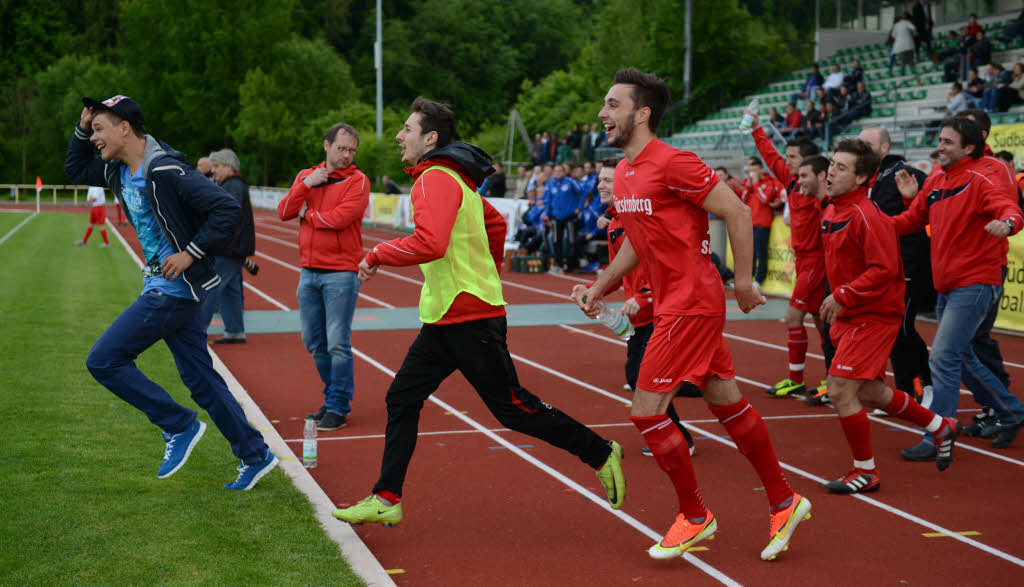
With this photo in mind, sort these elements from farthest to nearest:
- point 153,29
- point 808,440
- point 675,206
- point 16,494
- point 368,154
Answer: point 153,29 → point 368,154 → point 808,440 → point 16,494 → point 675,206

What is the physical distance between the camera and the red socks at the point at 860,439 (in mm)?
6105

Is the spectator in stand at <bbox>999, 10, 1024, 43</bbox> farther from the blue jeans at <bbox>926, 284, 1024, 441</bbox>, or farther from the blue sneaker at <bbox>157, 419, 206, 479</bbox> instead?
the blue sneaker at <bbox>157, 419, 206, 479</bbox>

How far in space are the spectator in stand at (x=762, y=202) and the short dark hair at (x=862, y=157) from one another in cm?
1133

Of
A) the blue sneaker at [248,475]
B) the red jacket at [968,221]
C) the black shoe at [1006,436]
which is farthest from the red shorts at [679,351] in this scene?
the black shoe at [1006,436]

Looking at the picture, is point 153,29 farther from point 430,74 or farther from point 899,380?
point 899,380

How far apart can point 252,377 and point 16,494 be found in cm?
426

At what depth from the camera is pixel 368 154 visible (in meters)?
50.7

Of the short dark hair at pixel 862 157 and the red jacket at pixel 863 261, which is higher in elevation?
the short dark hair at pixel 862 157

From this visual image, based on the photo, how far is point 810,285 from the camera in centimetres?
902

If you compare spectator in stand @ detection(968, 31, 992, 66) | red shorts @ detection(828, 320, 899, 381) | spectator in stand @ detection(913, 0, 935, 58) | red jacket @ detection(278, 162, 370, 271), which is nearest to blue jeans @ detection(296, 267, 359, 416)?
red jacket @ detection(278, 162, 370, 271)

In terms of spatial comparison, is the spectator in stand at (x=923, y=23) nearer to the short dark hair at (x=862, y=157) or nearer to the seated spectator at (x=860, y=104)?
the seated spectator at (x=860, y=104)

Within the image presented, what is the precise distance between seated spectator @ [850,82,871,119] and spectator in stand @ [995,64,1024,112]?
4860 millimetres

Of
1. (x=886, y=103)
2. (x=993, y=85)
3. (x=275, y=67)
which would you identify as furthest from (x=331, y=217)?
(x=275, y=67)

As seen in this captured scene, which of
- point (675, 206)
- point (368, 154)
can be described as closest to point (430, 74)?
point (368, 154)
